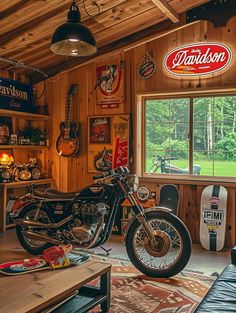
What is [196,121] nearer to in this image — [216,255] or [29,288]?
[216,255]

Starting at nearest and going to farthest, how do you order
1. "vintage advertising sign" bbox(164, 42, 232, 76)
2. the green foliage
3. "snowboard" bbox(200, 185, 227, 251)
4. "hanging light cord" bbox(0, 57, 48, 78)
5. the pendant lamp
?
the pendant lamp
"snowboard" bbox(200, 185, 227, 251)
"vintage advertising sign" bbox(164, 42, 232, 76)
the green foliage
"hanging light cord" bbox(0, 57, 48, 78)

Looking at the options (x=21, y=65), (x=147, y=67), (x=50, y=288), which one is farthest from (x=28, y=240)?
(x=147, y=67)

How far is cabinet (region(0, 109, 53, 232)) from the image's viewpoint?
4867 mm

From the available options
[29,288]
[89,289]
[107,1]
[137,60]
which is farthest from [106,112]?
[29,288]

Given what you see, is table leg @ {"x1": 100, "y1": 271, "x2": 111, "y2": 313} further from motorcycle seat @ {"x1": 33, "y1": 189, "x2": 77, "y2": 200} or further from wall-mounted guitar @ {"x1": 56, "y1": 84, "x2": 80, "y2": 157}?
wall-mounted guitar @ {"x1": 56, "y1": 84, "x2": 80, "y2": 157}

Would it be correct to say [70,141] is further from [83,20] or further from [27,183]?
[83,20]

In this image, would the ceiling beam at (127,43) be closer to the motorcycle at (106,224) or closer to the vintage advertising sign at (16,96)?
the vintage advertising sign at (16,96)

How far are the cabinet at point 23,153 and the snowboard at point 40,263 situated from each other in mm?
2713

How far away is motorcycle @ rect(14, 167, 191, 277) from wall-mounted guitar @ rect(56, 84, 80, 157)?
1.60 metres

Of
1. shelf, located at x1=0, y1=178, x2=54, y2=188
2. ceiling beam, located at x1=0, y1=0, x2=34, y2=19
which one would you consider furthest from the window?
ceiling beam, located at x1=0, y1=0, x2=34, y2=19

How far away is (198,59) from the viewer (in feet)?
14.3

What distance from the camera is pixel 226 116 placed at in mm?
4363

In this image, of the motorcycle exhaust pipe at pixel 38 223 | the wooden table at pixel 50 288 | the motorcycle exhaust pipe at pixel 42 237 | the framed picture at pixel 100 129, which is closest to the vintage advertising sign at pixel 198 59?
the framed picture at pixel 100 129

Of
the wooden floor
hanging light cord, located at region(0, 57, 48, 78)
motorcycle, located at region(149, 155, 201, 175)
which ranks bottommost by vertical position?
the wooden floor
